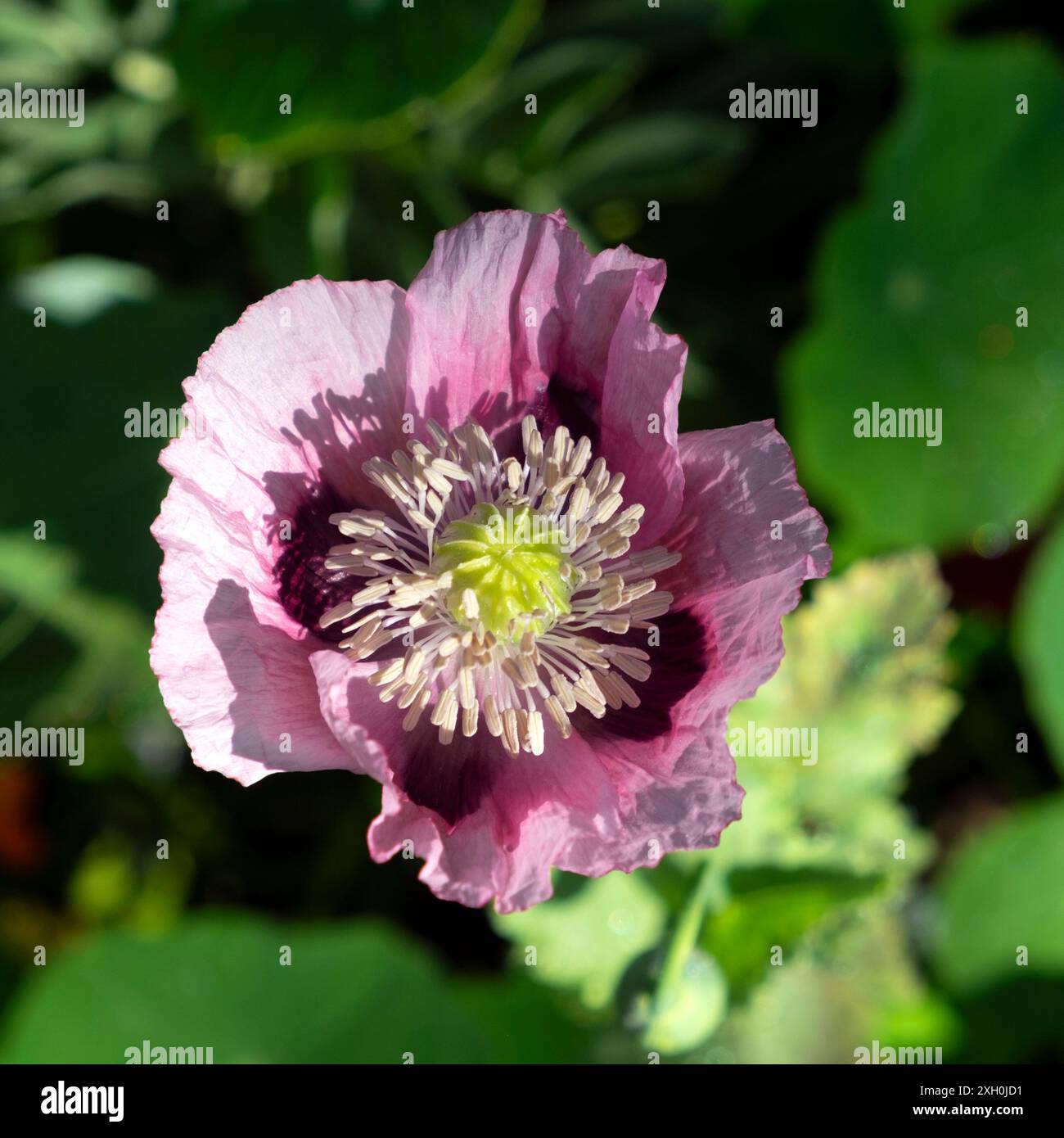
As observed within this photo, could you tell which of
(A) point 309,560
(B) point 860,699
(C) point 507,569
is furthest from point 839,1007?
(A) point 309,560

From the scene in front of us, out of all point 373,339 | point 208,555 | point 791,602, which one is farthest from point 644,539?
point 208,555

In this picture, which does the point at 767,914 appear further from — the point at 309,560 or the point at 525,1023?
the point at 525,1023

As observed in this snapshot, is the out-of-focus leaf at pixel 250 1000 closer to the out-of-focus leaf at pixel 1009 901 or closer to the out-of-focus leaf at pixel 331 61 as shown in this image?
the out-of-focus leaf at pixel 1009 901

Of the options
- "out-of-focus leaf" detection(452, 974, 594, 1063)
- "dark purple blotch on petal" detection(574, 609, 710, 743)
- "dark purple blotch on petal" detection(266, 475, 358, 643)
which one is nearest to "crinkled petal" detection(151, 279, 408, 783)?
"dark purple blotch on petal" detection(266, 475, 358, 643)

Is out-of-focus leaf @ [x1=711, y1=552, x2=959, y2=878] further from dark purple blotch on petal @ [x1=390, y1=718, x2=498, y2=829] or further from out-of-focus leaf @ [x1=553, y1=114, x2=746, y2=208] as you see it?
out-of-focus leaf @ [x1=553, y1=114, x2=746, y2=208]

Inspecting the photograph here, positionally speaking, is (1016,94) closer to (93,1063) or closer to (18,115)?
(18,115)

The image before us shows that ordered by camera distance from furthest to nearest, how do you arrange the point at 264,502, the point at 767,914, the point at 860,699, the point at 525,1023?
the point at 525,1023
the point at 860,699
the point at 767,914
the point at 264,502
